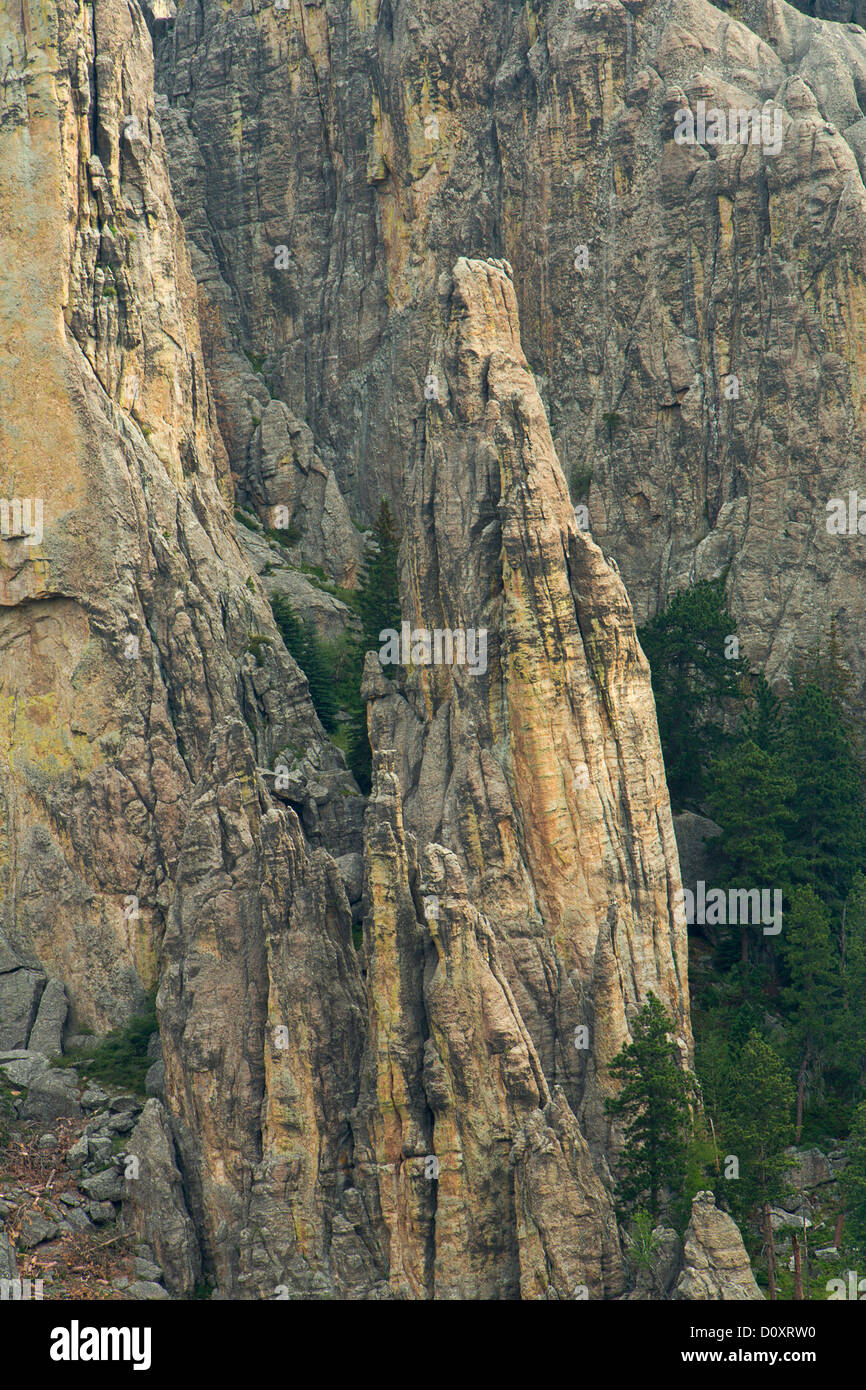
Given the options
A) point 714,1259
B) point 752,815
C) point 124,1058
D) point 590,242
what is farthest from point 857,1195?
point 590,242

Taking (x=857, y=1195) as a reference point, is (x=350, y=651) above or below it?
above

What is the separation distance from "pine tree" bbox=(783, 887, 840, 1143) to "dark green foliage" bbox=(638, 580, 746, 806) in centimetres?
887

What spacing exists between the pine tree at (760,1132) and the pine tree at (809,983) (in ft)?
26.2

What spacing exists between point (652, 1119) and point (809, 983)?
12493 mm

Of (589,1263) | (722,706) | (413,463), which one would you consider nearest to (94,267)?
(413,463)

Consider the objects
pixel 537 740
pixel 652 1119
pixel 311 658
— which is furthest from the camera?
pixel 311 658

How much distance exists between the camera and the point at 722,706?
70875 millimetres

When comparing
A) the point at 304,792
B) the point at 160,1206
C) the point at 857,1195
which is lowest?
the point at 857,1195

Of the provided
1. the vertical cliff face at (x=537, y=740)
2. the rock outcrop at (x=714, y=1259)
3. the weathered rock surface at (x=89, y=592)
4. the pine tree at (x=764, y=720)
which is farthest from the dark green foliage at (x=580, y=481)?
the rock outcrop at (x=714, y=1259)

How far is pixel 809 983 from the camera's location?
59.3 metres

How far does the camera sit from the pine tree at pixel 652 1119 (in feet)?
159

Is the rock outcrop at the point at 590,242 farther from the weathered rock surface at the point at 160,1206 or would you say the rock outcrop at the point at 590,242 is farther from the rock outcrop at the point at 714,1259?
the weathered rock surface at the point at 160,1206

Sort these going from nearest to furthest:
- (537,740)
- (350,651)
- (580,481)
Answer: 1. (537,740)
2. (350,651)
3. (580,481)

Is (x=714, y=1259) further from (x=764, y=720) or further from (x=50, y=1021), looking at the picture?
(x=764, y=720)
